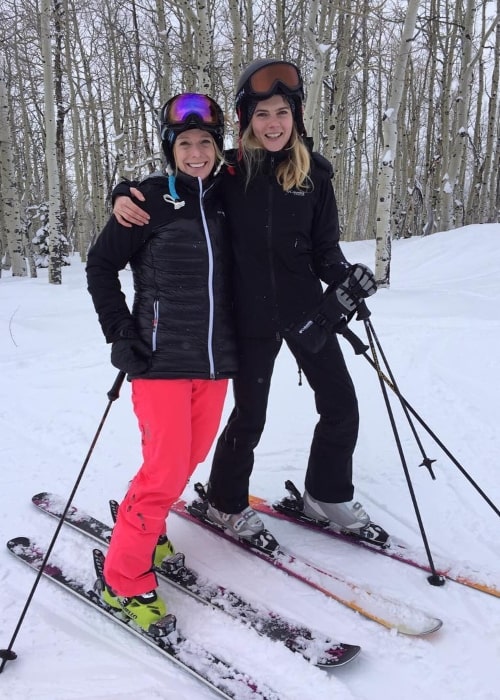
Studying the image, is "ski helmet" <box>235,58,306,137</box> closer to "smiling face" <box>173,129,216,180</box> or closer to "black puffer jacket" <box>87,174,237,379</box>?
"smiling face" <box>173,129,216,180</box>

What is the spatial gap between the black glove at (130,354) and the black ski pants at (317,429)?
0.51 meters

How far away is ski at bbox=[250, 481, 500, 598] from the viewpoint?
7.84 feet

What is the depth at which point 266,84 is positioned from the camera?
7.62 feet

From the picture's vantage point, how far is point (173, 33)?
51.0ft

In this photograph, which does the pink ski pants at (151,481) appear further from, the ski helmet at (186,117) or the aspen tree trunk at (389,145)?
the aspen tree trunk at (389,145)

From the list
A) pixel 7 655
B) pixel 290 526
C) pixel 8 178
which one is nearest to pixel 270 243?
pixel 290 526

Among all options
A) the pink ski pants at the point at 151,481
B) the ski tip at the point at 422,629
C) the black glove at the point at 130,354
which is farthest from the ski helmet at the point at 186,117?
the ski tip at the point at 422,629

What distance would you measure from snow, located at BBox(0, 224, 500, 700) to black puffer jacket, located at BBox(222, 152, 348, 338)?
124 cm

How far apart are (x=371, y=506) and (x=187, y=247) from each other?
75.5 inches

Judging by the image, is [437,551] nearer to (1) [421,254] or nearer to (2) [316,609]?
(2) [316,609]

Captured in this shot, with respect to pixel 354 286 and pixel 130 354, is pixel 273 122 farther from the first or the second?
pixel 130 354

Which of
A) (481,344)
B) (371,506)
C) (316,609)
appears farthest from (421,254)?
(316,609)

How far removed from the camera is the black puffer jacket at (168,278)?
2.16 metres

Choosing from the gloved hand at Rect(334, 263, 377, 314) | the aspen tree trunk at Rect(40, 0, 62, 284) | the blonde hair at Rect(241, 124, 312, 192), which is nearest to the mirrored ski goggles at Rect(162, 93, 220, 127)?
the blonde hair at Rect(241, 124, 312, 192)
